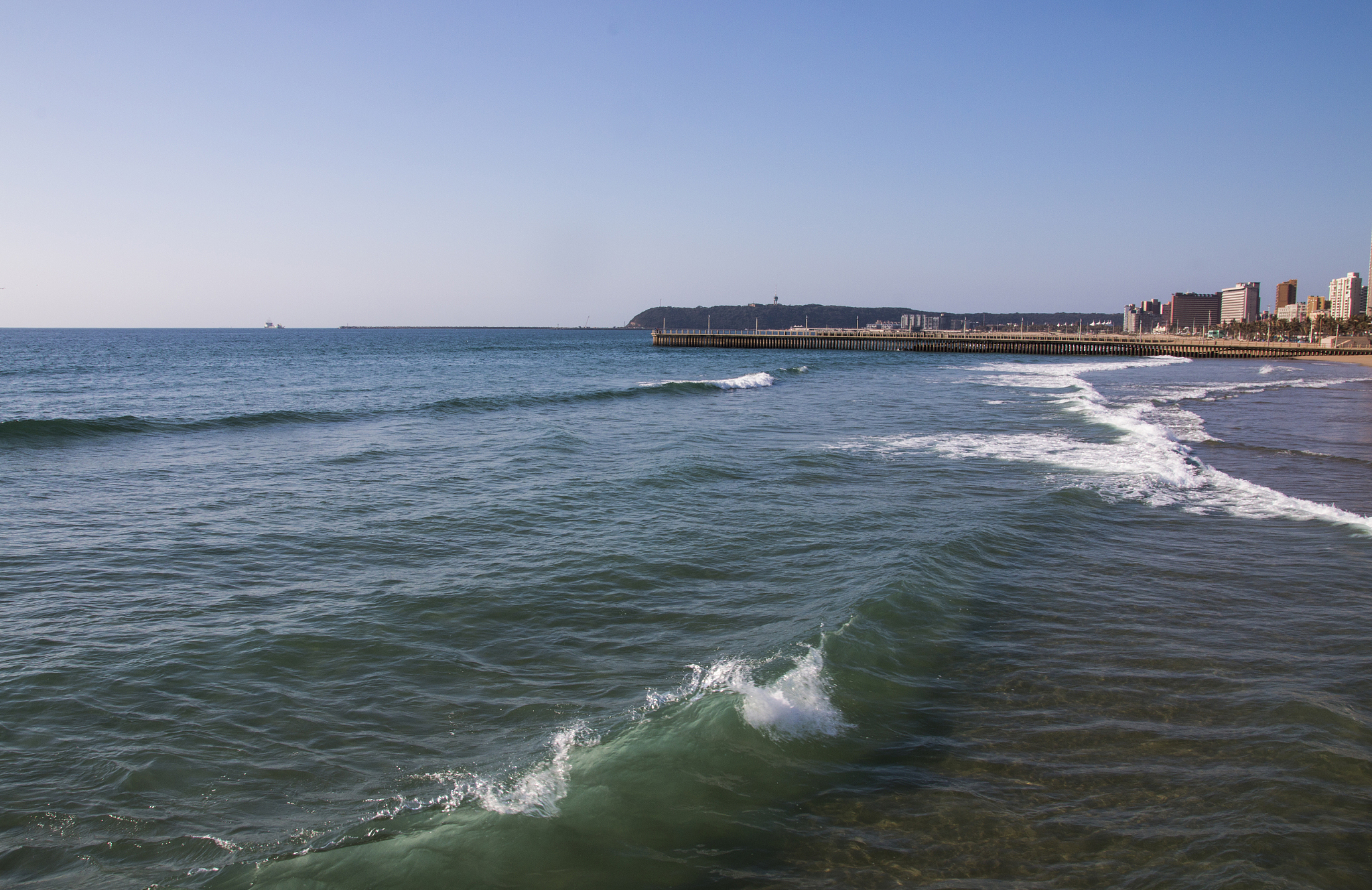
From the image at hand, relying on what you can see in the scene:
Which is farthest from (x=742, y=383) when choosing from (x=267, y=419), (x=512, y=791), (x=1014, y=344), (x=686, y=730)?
(x=1014, y=344)

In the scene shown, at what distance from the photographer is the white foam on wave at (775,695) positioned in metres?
5.38

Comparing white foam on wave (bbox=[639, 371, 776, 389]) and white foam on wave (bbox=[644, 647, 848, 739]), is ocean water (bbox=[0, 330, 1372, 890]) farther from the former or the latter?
white foam on wave (bbox=[639, 371, 776, 389])

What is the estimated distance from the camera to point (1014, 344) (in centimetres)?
8800

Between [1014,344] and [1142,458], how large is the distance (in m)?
78.0

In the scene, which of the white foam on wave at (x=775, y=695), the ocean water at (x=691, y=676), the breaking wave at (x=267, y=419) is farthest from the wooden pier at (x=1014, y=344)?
the white foam on wave at (x=775, y=695)

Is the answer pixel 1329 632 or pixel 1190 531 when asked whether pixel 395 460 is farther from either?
pixel 1329 632

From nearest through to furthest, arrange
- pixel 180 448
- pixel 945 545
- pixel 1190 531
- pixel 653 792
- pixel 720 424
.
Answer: pixel 653 792 → pixel 945 545 → pixel 1190 531 → pixel 180 448 → pixel 720 424

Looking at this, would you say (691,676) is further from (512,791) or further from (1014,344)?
(1014,344)

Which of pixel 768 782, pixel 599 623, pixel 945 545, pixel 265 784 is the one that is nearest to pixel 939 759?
pixel 768 782

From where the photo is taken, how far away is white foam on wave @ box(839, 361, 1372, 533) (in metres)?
11.9

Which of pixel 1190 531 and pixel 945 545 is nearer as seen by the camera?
pixel 945 545

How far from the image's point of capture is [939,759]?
4934 mm

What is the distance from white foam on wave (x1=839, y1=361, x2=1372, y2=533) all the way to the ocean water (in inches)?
6.6

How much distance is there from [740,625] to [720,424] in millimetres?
16435
